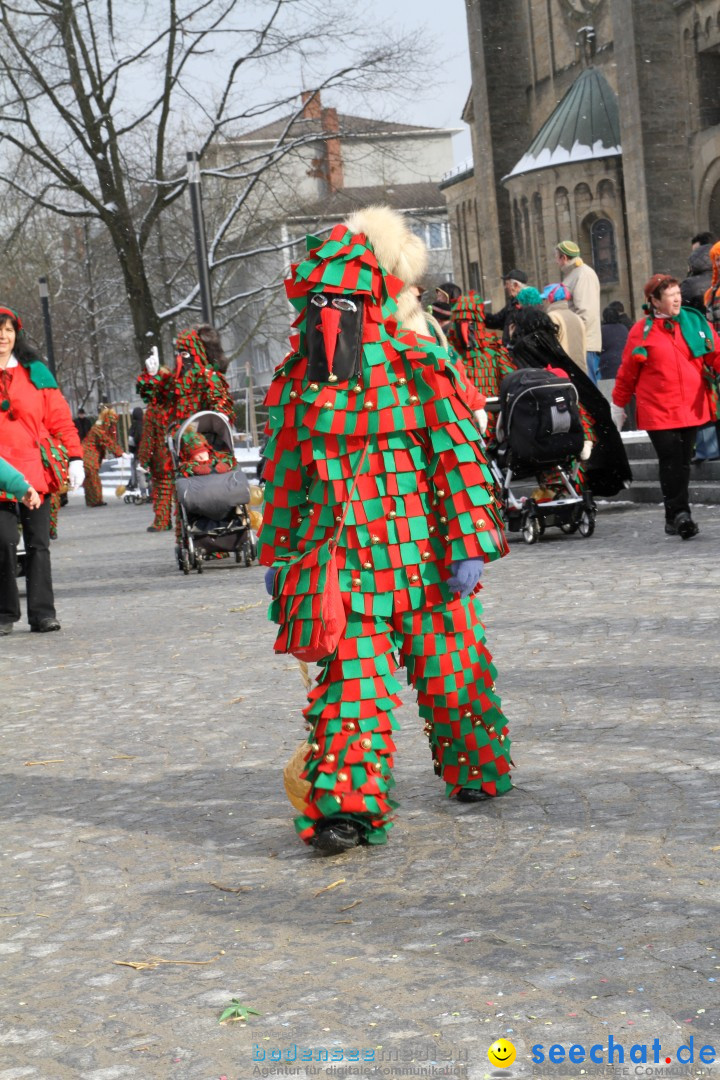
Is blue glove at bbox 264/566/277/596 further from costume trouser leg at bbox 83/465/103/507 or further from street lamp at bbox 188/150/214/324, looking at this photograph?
costume trouser leg at bbox 83/465/103/507

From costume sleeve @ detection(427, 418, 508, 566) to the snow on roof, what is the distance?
3569 cm

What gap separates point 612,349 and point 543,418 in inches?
343

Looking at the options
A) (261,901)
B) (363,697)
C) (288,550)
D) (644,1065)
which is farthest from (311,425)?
(644,1065)

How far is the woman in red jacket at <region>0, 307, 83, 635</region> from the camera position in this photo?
1071 cm

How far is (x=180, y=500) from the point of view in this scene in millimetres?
14164

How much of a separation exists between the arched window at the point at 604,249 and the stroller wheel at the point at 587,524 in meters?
27.1

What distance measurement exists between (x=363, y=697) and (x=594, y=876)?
879 millimetres

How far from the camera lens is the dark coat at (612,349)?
828 inches

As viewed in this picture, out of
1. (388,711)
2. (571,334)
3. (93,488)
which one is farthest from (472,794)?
(93,488)

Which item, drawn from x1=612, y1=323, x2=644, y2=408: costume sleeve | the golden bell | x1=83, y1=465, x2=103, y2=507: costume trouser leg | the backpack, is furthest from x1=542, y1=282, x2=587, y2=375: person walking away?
x1=83, y1=465, x2=103, y2=507: costume trouser leg

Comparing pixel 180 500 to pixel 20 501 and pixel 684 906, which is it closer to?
pixel 20 501

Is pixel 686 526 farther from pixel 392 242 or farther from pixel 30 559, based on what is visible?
pixel 392 242

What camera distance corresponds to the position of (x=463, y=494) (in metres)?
5.11

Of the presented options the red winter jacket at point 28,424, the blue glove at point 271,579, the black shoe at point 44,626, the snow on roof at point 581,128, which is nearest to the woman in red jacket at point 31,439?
the red winter jacket at point 28,424
